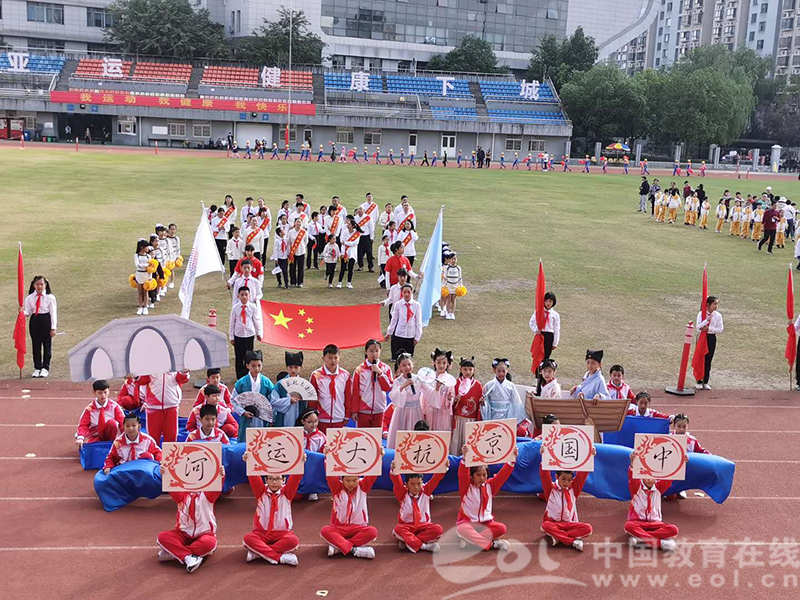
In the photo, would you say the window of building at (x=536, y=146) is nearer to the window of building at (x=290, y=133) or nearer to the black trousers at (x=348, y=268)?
the window of building at (x=290, y=133)

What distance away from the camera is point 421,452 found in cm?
834

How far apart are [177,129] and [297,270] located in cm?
4821

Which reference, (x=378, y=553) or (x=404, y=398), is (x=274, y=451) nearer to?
(x=378, y=553)

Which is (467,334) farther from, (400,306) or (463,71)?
(463,71)

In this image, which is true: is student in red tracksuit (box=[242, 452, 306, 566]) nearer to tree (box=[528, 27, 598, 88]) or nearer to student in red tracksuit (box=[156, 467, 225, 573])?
student in red tracksuit (box=[156, 467, 225, 573])

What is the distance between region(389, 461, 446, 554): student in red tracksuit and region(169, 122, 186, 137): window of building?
60.5 meters

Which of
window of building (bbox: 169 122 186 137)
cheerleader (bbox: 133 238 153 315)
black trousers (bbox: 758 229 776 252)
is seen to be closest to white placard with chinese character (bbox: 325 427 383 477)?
cheerleader (bbox: 133 238 153 315)

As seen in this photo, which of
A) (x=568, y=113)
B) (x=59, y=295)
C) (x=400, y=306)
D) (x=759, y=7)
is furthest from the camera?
(x=759, y=7)

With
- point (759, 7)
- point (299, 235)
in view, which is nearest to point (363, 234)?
point (299, 235)

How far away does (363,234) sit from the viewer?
2170cm

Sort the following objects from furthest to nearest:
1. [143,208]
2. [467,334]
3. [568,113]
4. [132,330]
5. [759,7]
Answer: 1. [759,7]
2. [568,113]
3. [143,208]
4. [467,334]
5. [132,330]

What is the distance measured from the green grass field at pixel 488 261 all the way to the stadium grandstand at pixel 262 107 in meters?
18.3

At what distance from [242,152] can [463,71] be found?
24.4 meters

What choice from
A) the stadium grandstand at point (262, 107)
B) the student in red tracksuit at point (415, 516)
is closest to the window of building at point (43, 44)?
the stadium grandstand at point (262, 107)
